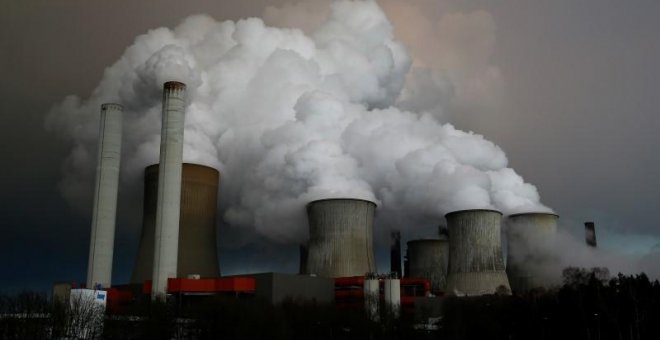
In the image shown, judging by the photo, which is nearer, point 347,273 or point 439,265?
point 347,273

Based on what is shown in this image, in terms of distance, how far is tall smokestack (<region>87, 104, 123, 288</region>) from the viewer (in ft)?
120

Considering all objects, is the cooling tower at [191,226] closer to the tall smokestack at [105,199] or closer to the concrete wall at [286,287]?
the tall smokestack at [105,199]

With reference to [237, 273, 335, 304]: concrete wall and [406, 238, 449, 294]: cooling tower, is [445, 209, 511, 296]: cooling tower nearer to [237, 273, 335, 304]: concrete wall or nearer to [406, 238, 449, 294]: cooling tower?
[237, 273, 335, 304]: concrete wall

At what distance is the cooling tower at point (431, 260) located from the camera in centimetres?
4475

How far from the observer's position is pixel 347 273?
3578 centimetres

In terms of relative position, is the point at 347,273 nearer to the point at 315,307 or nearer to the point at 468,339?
the point at 315,307

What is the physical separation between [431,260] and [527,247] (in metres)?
7.28

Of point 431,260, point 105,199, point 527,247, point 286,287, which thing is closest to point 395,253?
point 431,260

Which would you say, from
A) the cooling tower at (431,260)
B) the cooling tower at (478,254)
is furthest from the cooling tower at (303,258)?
the cooling tower at (478,254)

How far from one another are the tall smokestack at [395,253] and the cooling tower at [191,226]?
50.4 feet

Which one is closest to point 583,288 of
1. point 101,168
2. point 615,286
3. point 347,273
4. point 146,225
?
point 615,286

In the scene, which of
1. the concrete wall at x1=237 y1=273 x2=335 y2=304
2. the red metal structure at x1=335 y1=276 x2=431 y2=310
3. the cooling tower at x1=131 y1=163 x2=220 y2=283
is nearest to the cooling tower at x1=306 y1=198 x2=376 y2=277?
the red metal structure at x1=335 y1=276 x2=431 y2=310

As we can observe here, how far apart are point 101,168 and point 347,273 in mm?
13522

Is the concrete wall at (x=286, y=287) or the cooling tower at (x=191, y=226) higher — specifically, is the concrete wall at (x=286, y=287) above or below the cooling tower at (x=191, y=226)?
below
